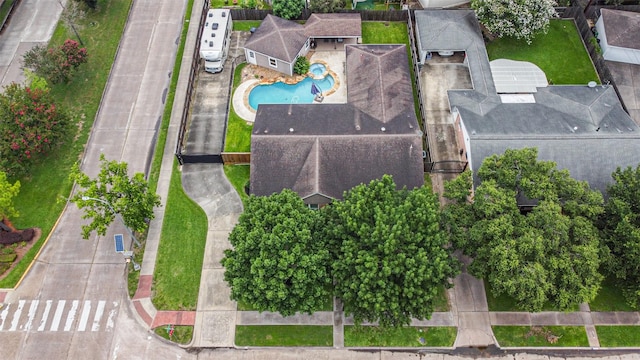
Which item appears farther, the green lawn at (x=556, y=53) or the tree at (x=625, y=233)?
the green lawn at (x=556, y=53)

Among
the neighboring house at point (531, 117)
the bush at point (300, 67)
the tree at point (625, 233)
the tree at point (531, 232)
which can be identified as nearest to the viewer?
the tree at point (531, 232)

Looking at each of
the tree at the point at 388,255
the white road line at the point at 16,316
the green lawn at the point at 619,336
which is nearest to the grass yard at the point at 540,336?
→ the green lawn at the point at 619,336

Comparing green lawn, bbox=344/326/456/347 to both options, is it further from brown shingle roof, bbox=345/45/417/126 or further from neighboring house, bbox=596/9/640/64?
neighboring house, bbox=596/9/640/64

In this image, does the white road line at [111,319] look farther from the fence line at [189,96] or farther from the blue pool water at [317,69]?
the blue pool water at [317,69]

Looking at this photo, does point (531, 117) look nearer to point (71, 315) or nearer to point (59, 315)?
point (71, 315)

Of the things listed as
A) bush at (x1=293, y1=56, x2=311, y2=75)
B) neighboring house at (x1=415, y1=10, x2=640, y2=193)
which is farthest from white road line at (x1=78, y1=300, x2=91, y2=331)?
neighboring house at (x1=415, y1=10, x2=640, y2=193)

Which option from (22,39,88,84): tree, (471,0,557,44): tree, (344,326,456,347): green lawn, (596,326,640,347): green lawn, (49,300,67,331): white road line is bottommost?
(49,300,67,331): white road line
